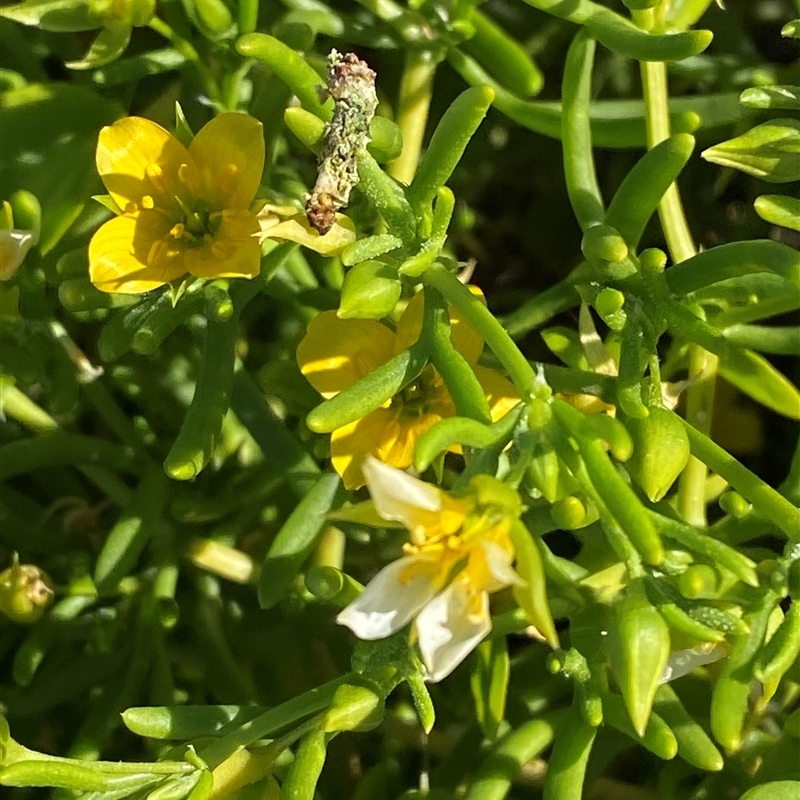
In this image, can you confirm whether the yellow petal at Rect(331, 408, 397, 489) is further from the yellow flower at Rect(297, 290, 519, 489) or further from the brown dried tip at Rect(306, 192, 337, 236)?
the brown dried tip at Rect(306, 192, 337, 236)

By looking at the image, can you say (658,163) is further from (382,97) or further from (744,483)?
(382,97)

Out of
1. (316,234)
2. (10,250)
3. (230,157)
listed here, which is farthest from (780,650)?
(10,250)

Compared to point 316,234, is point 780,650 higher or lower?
lower

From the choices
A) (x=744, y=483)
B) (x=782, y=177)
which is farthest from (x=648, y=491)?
(x=782, y=177)

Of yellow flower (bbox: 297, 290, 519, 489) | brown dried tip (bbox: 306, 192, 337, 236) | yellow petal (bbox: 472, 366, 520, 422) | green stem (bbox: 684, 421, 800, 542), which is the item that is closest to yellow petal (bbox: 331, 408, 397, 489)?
yellow flower (bbox: 297, 290, 519, 489)

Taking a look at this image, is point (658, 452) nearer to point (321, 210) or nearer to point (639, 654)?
point (639, 654)

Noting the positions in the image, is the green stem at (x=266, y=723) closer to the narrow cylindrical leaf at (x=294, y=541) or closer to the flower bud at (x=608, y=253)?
the narrow cylindrical leaf at (x=294, y=541)

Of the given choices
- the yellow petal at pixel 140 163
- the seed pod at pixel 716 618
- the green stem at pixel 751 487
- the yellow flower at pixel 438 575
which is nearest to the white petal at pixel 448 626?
the yellow flower at pixel 438 575
